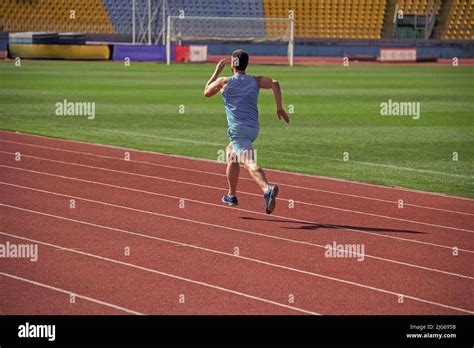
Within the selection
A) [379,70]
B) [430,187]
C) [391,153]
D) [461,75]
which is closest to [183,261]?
[430,187]

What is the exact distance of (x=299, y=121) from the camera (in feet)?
81.4

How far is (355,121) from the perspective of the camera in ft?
82.5

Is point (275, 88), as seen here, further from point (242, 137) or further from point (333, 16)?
point (333, 16)

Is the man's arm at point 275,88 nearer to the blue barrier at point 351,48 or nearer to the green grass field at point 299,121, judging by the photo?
the green grass field at point 299,121

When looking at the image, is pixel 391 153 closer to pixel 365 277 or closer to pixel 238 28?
pixel 365 277

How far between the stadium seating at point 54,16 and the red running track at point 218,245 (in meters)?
Answer: 49.0

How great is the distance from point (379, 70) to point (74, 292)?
44611 millimetres

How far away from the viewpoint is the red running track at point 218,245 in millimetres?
8406

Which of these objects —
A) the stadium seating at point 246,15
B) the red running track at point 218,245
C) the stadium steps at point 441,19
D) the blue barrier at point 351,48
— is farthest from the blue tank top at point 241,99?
the stadium steps at point 441,19

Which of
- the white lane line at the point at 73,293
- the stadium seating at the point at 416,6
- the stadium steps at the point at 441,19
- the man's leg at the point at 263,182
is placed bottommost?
the white lane line at the point at 73,293

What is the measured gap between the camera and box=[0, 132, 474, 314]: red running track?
8406 millimetres

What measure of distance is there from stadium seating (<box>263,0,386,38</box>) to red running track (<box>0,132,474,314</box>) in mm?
55146

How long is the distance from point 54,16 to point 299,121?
139 ft

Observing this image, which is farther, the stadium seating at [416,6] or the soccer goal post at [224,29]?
the stadium seating at [416,6]
